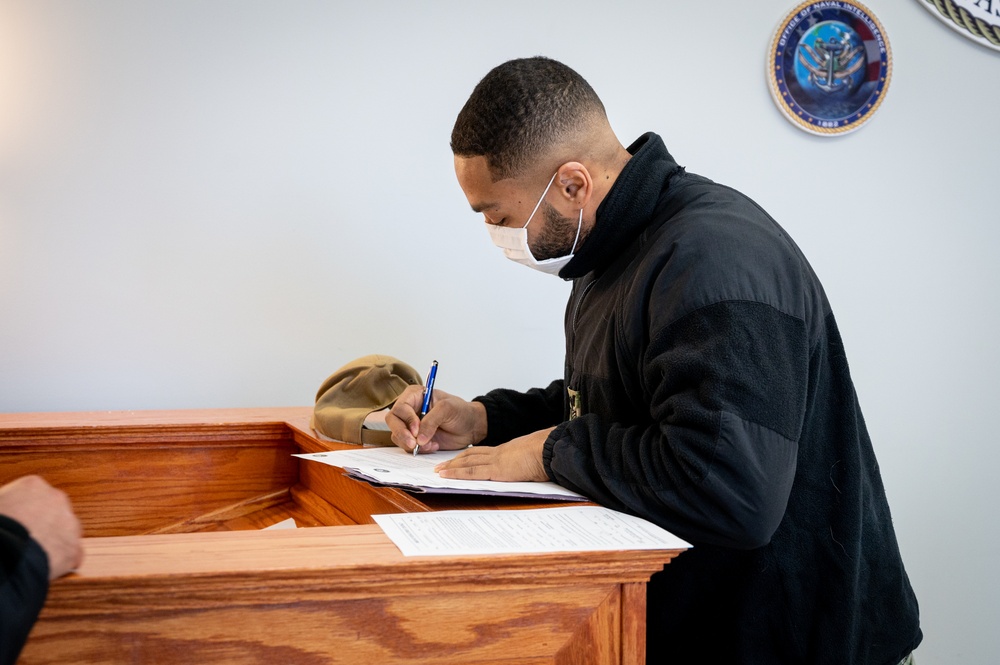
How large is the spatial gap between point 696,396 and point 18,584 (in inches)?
29.6

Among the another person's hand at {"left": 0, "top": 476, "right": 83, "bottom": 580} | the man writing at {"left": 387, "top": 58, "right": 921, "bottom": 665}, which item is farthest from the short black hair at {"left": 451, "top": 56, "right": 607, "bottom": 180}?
the another person's hand at {"left": 0, "top": 476, "right": 83, "bottom": 580}

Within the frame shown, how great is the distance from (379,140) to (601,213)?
127 centimetres

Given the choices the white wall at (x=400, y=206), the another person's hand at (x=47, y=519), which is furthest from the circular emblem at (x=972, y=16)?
the another person's hand at (x=47, y=519)

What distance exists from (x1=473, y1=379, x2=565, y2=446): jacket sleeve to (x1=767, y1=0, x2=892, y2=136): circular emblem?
4.88ft

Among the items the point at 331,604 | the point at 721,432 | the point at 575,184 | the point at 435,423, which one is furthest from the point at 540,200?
the point at 331,604

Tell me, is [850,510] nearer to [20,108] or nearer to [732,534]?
[732,534]

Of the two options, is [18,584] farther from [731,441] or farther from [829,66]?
[829,66]

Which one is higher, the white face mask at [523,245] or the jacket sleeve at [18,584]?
the white face mask at [523,245]

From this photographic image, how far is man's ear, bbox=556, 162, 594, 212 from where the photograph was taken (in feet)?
4.89

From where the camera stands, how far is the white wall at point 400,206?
2322 millimetres

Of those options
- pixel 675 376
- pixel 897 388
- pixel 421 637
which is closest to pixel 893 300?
pixel 897 388

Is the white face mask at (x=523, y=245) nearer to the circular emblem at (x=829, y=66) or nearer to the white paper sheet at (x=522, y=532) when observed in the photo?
the white paper sheet at (x=522, y=532)

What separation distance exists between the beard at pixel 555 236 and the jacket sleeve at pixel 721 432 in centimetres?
41

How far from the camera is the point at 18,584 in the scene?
697 mm
